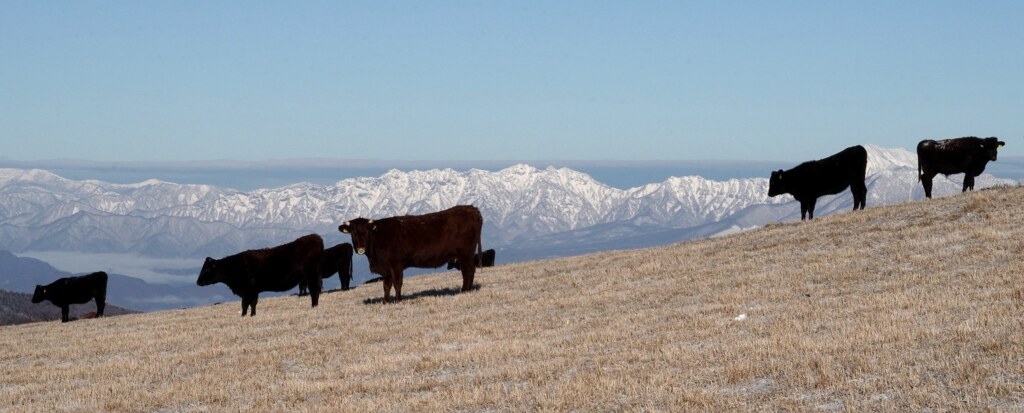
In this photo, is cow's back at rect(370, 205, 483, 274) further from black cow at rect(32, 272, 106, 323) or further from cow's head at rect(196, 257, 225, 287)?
black cow at rect(32, 272, 106, 323)

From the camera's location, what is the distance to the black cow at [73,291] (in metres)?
42.1

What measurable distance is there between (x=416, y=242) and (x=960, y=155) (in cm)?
2212

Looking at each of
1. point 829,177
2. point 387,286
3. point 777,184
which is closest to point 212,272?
point 387,286

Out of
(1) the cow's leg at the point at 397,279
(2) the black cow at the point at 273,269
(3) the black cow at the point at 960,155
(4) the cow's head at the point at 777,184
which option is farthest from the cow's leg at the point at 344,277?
(3) the black cow at the point at 960,155

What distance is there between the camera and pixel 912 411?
32.4 feet

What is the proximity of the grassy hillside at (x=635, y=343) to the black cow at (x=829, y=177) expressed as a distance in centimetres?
866

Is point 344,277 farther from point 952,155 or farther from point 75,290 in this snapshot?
point 952,155

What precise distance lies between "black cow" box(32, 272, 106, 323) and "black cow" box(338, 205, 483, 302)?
70.2ft

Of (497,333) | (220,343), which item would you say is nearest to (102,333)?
(220,343)

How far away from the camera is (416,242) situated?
26.3 metres

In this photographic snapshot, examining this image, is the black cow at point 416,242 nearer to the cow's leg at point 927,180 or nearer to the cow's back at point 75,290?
the cow's leg at point 927,180

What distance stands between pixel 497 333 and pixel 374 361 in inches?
124

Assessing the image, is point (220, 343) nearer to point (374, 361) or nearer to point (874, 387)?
point (374, 361)

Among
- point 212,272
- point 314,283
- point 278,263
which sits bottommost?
point 314,283
